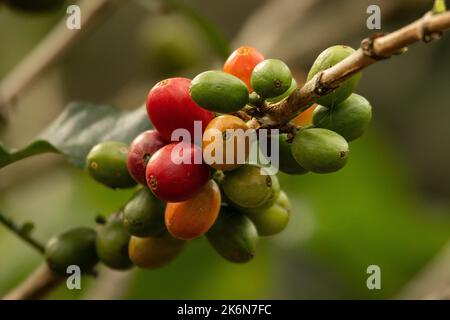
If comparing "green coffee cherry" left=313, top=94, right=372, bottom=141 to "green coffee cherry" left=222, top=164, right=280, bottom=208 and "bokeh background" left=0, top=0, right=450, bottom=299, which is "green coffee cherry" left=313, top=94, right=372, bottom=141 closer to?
"green coffee cherry" left=222, top=164, right=280, bottom=208

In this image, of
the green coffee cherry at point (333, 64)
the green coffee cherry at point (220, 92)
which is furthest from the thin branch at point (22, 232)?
the green coffee cherry at point (333, 64)

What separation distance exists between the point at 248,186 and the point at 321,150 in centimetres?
11

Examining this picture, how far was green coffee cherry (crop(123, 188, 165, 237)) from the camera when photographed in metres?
1.03

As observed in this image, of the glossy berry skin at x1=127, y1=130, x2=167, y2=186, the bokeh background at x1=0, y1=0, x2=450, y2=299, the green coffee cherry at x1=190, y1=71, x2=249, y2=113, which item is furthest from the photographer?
the bokeh background at x1=0, y1=0, x2=450, y2=299

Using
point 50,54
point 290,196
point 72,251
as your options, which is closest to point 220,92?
point 72,251

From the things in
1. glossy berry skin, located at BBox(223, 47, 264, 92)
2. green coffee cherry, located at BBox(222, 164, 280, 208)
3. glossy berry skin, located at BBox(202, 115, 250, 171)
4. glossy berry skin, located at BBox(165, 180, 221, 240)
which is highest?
glossy berry skin, located at BBox(223, 47, 264, 92)

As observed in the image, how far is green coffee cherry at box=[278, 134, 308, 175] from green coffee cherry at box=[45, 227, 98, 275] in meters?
0.37

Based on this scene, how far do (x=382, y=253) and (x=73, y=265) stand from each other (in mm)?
1374

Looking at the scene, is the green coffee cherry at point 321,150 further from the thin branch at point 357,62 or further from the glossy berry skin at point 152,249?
the glossy berry skin at point 152,249

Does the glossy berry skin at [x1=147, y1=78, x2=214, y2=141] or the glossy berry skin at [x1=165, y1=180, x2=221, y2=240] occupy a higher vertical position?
the glossy berry skin at [x1=147, y1=78, x2=214, y2=141]

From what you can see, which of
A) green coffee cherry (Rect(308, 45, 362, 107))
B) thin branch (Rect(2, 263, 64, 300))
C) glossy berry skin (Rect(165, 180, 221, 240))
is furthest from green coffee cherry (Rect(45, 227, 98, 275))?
green coffee cherry (Rect(308, 45, 362, 107))

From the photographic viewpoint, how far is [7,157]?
3.74ft

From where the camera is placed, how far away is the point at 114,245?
114 centimetres
